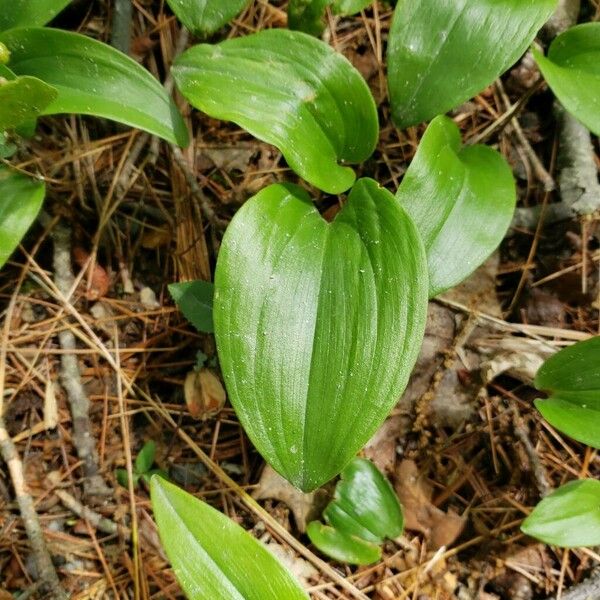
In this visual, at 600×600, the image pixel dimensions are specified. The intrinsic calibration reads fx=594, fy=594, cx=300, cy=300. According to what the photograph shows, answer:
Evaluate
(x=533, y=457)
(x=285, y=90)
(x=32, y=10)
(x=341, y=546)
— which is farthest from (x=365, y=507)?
(x=32, y=10)

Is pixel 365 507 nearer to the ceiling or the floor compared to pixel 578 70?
nearer to the floor

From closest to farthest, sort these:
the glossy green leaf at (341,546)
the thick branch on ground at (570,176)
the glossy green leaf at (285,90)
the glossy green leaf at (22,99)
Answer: the glossy green leaf at (22,99) < the glossy green leaf at (285,90) < the glossy green leaf at (341,546) < the thick branch on ground at (570,176)

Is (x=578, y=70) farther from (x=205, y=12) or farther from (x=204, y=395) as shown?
(x=204, y=395)

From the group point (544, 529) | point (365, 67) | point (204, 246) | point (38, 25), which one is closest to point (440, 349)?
point (544, 529)

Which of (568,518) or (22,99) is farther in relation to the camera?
(568,518)

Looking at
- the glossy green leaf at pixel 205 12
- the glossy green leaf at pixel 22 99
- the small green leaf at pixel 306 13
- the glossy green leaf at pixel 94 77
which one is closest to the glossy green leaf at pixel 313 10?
the small green leaf at pixel 306 13

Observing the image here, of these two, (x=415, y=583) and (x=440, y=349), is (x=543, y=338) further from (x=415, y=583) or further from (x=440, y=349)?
(x=415, y=583)

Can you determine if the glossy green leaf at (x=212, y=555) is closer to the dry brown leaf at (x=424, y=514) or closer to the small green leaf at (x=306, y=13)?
the dry brown leaf at (x=424, y=514)

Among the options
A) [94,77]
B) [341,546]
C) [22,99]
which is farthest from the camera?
[341,546]
